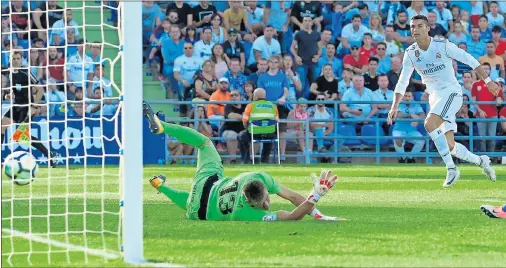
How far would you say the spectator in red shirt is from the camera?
2562 centimetres

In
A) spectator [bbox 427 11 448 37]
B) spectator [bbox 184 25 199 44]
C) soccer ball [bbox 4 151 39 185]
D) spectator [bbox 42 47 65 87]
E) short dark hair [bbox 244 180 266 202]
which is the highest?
spectator [bbox 427 11 448 37]

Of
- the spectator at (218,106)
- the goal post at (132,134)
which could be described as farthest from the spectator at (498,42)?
the goal post at (132,134)

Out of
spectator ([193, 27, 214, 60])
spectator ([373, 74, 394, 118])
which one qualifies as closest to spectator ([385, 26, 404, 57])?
spectator ([373, 74, 394, 118])

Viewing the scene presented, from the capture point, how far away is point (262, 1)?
26312mm

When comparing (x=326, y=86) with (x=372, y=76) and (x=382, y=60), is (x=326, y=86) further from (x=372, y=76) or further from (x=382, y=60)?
(x=382, y=60)

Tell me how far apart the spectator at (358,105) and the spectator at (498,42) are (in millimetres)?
3566

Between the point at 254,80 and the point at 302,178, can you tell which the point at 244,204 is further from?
the point at 254,80

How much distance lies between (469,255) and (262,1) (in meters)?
18.4

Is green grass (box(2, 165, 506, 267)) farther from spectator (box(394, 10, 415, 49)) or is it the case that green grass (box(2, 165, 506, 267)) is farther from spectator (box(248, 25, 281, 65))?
spectator (box(394, 10, 415, 49))

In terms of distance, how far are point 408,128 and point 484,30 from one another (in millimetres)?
3538

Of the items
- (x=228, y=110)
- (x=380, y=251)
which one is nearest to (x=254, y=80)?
(x=228, y=110)

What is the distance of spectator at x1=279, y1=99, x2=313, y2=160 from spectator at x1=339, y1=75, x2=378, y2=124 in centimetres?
91

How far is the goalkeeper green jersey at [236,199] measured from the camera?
1066 centimetres

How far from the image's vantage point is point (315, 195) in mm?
10484
